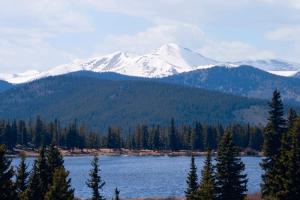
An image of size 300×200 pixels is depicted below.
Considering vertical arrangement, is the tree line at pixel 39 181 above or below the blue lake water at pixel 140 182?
above

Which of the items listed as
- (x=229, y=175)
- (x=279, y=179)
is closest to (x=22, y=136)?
(x=229, y=175)

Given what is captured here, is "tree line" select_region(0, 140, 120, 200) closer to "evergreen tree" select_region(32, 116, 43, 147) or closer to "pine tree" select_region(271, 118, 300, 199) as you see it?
"pine tree" select_region(271, 118, 300, 199)

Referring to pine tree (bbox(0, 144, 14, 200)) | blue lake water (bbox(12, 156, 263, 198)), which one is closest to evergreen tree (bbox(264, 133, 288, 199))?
pine tree (bbox(0, 144, 14, 200))

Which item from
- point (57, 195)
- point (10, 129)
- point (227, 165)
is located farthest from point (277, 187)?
point (10, 129)

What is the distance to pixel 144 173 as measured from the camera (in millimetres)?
122438

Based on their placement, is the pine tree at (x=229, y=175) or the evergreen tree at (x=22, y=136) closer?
the pine tree at (x=229, y=175)

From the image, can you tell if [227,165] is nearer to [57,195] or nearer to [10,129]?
[57,195]

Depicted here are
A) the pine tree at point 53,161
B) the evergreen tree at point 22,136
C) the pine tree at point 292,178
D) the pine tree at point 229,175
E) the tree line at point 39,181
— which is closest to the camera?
the tree line at point 39,181

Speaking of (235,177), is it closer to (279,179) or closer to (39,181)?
(279,179)

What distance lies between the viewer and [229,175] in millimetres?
47094

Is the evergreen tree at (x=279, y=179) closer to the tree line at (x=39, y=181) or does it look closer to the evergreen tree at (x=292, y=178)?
the evergreen tree at (x=292, y=178)

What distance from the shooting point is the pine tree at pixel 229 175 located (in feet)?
153

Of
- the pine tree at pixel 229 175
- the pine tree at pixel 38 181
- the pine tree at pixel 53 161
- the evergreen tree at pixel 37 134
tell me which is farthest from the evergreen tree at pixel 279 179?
the evergreen tree at pixel 37 134

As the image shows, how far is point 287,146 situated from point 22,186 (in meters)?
30.3
